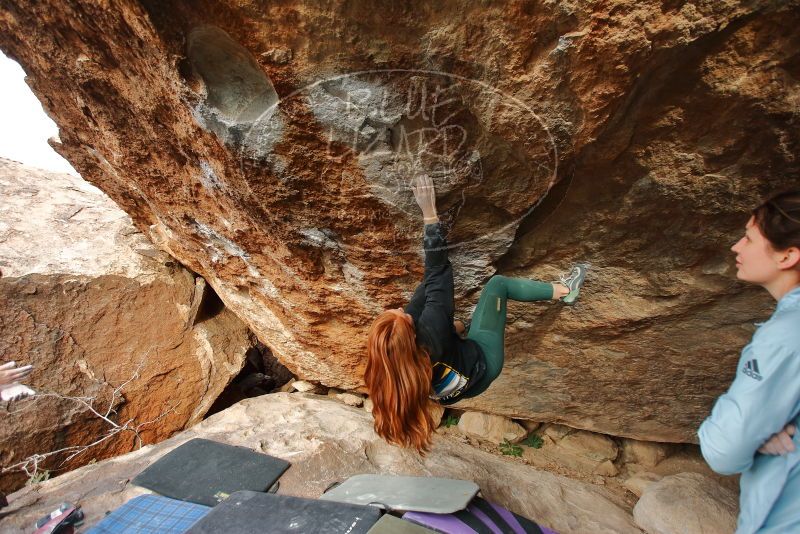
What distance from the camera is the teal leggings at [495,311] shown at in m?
2.09

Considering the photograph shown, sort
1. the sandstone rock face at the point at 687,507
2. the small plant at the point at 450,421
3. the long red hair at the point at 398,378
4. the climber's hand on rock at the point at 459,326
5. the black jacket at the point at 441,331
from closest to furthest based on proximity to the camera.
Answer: the long red hair at the point at 398,378
the black jacket at the point at 441,331
the sandstone rock face at the point at 687,507
the climber's hand on rock at the point at 459,326
the small plant at the point at 450,421

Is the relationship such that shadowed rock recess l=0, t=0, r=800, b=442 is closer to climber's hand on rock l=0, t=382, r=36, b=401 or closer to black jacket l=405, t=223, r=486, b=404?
black jacket l=405, t=223, r=486, b=404

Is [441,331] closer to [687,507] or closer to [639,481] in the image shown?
[687,507]

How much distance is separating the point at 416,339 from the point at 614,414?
1.92 m

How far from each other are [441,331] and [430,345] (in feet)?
0.28

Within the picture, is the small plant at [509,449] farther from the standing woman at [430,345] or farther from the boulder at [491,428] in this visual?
the standing woman at [430,345]

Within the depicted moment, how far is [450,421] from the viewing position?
3.73 m

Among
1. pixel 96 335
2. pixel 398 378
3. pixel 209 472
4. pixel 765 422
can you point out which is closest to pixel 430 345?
pixel 398 378

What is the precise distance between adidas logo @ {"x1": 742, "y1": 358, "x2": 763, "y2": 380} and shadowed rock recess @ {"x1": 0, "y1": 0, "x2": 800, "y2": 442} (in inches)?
33.8

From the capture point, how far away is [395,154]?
1.81m

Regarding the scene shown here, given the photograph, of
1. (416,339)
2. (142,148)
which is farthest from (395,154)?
(142,148)

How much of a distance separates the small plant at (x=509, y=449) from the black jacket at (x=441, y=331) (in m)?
1.64

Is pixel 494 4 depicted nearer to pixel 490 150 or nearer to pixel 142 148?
pixel 490 150

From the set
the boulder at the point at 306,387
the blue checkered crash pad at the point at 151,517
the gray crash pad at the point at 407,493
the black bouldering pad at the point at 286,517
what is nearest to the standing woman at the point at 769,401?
the gray crash pad at the point at 407,493
